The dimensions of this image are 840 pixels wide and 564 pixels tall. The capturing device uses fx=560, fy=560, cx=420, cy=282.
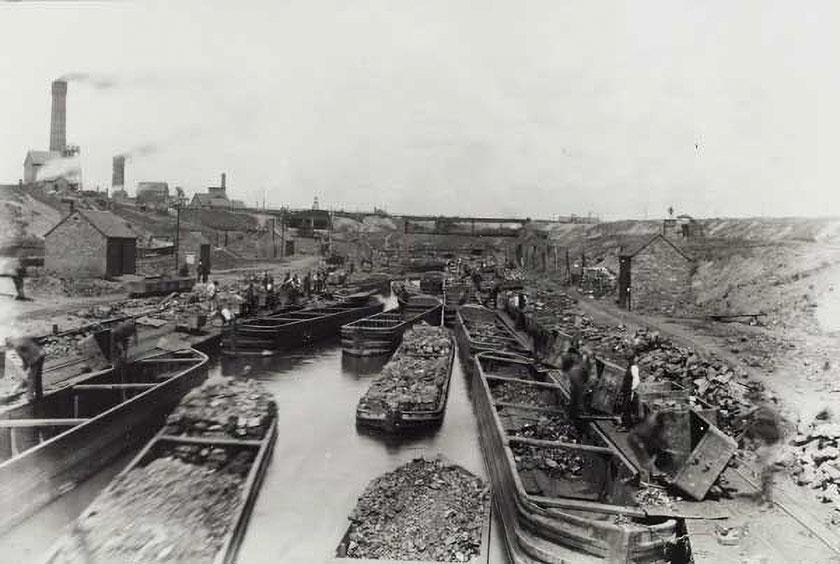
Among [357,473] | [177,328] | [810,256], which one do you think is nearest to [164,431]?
[357,473]

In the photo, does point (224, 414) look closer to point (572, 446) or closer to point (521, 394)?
point (572, 446)

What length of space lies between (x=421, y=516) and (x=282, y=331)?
596 inches

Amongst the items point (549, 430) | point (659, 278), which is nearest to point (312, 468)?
point (549, 430)

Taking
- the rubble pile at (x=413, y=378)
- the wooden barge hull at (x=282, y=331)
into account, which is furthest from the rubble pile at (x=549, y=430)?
the wooden barge hull at (x=282, y=331)

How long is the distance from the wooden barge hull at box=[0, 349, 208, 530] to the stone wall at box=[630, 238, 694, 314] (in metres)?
20.9

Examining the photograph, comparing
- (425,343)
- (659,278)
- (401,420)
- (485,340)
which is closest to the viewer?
(401,420)

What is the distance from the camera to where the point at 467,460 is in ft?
41.2

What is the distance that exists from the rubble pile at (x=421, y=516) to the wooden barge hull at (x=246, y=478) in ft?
5.24

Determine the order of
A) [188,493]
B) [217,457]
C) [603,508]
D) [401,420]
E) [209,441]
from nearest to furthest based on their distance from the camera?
[603,508]
[188,493]
[217,457]
[209,441]
[401,420]

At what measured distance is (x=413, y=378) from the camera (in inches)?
642

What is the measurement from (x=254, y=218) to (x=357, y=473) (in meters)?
63.3

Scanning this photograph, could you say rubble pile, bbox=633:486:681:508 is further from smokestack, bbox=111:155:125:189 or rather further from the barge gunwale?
smokestack, bbox=111:155:125:189

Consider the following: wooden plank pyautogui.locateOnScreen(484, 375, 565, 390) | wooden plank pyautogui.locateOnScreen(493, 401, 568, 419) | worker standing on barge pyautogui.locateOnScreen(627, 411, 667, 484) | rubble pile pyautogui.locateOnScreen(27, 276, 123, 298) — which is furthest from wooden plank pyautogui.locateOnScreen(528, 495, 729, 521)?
rubble pile pyautogui.locateOnScreen(27, 276, 123, 298)

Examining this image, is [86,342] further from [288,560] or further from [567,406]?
[567,406]
